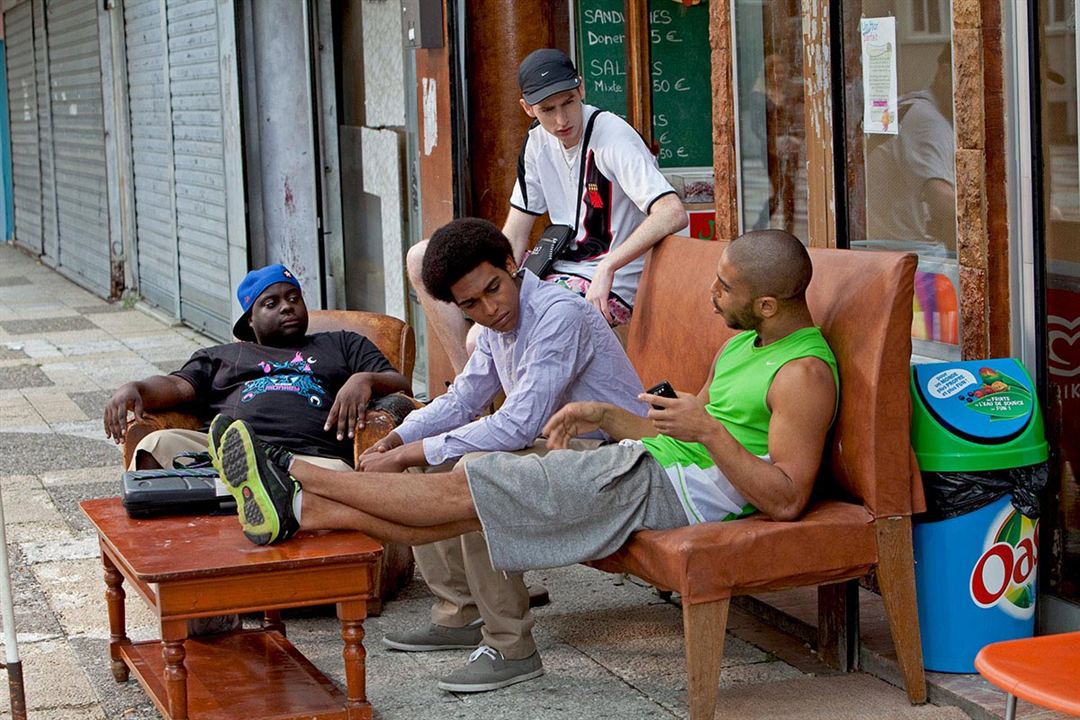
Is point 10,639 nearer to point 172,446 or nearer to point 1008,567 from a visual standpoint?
point 172,446

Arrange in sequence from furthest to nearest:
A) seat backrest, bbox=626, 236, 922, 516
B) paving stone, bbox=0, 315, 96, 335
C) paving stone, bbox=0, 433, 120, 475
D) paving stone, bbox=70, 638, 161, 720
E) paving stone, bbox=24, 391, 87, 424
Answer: paving stone, bbox=0, 315, 96, 335 < paving stone, bbox=24, 391, 87, 424 < paving stone, bbox=0, 433, 120, 475 < paving stone, bbox=70, 638, 161, 720 < seat backrest, bbox=626, 236, 922, 516

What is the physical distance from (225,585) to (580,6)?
4806mm

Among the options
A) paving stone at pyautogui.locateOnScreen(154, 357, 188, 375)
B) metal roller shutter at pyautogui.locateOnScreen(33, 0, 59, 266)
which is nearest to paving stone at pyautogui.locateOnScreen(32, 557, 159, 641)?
paving stone at pyautogui.locateOnScreen(154, 357, 188, 375)

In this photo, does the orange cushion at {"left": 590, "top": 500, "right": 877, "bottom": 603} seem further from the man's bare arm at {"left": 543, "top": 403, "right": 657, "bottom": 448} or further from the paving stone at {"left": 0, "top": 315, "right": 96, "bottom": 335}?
the paving stone at {"left": 0, "top": 315, "right": 96, "bottom": 335}

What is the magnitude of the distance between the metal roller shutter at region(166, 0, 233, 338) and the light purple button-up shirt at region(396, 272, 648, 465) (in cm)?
731

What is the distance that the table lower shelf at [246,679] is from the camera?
14.0ft

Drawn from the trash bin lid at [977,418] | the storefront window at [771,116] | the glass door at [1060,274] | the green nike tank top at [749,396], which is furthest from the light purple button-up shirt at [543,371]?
the storefront window at [771,116]

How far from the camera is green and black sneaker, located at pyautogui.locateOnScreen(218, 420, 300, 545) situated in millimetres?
4176

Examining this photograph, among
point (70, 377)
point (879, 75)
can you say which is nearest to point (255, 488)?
point (879, 75)

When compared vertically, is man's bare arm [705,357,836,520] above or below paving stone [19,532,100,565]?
above

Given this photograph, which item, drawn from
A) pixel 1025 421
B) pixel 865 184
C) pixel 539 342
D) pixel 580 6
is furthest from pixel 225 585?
pixel 580 6

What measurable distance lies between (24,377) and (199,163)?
8.48 ft

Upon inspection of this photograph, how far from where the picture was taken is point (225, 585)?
4008 millimetres

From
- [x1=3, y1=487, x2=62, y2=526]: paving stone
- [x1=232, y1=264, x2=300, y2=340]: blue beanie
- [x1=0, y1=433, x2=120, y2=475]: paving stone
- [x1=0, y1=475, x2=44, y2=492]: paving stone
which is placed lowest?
[x1=3, y1=487, x2=62, y2=526]: paving stone
